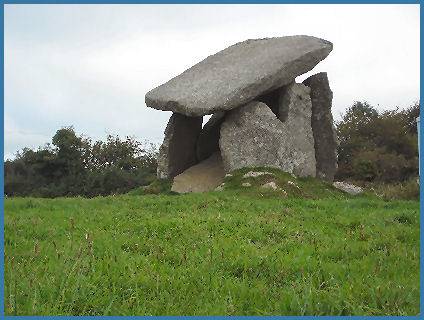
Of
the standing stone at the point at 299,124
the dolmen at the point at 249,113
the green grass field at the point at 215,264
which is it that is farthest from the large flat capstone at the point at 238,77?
the green grass field at the point at 215,264

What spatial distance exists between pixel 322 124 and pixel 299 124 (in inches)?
102

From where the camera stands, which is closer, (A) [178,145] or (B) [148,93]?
(B) [148,93]

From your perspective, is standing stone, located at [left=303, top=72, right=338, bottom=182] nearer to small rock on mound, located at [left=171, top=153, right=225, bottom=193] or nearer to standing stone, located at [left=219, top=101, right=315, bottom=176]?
standing stone, located at [left=219, top=101, right=315, bottom=176]

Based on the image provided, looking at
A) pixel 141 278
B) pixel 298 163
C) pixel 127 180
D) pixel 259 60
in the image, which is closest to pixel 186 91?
pixel 259 60

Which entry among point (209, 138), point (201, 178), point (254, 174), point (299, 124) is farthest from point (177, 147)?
point (254, 174)

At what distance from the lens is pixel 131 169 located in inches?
1524

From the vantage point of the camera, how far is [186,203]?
44.6 ft

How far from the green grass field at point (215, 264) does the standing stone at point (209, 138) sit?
1242 centimetres

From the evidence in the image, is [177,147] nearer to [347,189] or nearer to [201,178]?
[201,178]

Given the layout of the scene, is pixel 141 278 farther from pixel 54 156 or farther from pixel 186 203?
pixel 54 156

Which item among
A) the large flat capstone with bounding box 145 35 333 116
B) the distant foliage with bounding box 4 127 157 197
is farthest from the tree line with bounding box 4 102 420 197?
the large flat capstone with bounding box 145 35 333 116

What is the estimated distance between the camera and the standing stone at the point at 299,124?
21.0m

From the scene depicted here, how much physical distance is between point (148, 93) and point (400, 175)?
1712 cm

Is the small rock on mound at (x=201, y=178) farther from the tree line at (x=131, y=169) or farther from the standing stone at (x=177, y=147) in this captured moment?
the tree line at (x=131, y=169)
